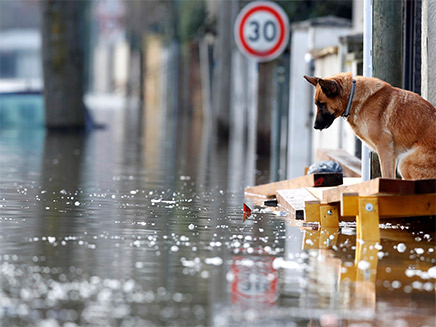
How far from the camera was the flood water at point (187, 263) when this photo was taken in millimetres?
6336

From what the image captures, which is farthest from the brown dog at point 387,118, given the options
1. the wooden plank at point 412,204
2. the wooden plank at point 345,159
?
the wooden plank at point 345,159

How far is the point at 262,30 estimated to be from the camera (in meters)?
→ 19.4

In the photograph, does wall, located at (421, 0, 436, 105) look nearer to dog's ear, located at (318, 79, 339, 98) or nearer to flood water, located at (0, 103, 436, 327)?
flood water, located at (0, 103, 436, 327)

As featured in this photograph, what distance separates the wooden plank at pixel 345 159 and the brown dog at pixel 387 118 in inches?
102

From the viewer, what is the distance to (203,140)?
27344 millimetres

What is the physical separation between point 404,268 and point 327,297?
1.28 metres

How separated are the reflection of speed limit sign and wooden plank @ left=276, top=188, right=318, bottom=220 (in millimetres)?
7040

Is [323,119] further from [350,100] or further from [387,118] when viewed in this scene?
[387,118]

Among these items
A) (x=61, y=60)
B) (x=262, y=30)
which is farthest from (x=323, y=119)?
(x=61, y=60)

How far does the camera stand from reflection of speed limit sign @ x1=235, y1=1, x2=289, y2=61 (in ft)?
62.9

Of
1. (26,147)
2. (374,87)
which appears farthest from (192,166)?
(374,87)

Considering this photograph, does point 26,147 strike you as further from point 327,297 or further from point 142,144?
point 327,297

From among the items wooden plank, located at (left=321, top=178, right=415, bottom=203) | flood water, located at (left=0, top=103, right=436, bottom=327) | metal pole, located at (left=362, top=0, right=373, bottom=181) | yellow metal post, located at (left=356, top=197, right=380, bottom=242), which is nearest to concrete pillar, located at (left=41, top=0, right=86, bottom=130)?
flood water, located at (left=0, top=103, right=436, bottom=327)

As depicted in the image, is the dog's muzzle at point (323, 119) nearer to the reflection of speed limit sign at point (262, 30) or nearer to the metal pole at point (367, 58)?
the metal pole at point (367, 58)
